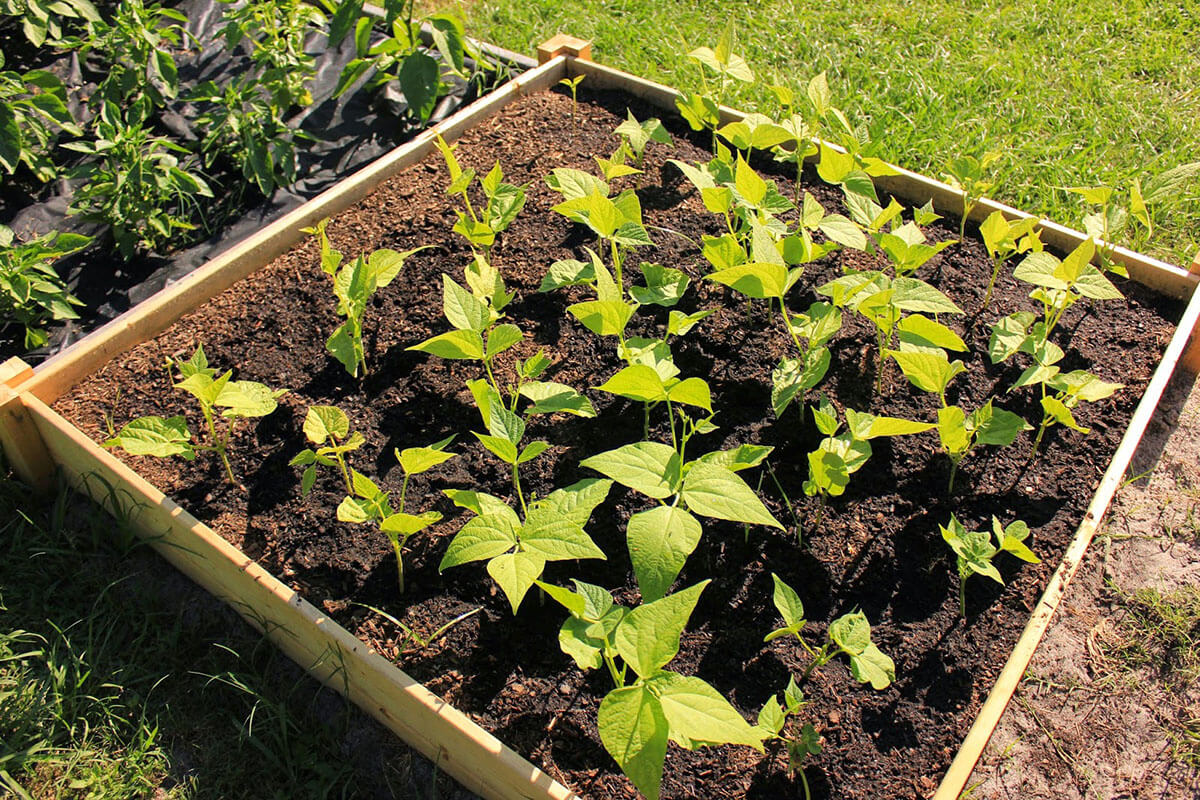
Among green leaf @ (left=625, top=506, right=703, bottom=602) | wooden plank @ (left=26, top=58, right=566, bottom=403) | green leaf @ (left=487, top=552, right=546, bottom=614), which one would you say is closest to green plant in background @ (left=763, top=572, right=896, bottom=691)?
green leaf @ (left=625, top=506, right=703, bottom=602)

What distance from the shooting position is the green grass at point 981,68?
3428 mm

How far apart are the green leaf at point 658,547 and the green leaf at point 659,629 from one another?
0.41 ft

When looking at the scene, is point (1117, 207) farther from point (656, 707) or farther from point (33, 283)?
point (33, 283)

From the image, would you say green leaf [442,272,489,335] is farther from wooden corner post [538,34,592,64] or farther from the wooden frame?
wooden corner post [538,34,592,64]

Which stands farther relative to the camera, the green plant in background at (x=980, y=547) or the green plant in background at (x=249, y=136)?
the green plant in background at (x=249, y=136)

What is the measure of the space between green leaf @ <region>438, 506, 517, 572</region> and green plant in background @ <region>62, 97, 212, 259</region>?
64.8 inches

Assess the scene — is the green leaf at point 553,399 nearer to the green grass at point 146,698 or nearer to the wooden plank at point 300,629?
the wooden plank at point 300,629

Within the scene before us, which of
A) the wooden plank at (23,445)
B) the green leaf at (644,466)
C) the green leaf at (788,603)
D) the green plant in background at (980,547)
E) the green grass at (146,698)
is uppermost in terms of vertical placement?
Answer: the green leaf at (644,466)

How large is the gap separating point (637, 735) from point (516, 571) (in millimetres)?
387

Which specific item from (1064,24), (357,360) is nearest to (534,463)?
(357,360)

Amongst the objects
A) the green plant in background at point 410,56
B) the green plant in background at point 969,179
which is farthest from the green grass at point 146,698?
the green plant in background at point 969,179

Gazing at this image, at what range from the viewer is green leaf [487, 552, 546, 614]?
171 cm

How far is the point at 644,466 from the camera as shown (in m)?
1.90

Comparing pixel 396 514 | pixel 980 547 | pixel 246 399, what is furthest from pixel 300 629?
pixel 980 547
